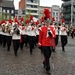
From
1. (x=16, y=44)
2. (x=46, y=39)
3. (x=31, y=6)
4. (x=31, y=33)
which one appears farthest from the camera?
(x=31, y=6)

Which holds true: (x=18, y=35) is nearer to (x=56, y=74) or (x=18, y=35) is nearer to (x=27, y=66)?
(x=27, y=66)

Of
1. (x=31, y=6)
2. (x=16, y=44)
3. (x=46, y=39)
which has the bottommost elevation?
(x=16, y=44)

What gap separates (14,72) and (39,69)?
111cm

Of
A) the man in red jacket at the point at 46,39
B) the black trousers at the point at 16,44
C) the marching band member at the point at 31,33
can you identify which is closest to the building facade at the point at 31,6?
the marching band member at the point at 31,33

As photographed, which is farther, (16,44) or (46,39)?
(16,44)

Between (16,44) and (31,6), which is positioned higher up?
(31,6)

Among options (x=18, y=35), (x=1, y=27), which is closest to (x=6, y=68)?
(x=18, y=35)

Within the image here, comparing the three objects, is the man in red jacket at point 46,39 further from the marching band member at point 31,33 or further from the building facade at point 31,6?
the building facade at point 31,6

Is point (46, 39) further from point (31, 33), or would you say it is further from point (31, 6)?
point (31, 6)

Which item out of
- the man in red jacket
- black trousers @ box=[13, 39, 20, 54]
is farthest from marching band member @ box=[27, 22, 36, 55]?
the man in red jacket

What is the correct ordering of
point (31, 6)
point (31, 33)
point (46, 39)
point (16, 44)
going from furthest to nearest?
point (31, 6)
point (31, 33)
point (16, 44)
point (46, 39)

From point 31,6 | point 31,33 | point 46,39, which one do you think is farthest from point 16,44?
point 31,6

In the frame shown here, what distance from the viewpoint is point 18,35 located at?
49.2ft

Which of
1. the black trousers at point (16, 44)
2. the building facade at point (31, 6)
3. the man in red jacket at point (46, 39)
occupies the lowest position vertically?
the black trousers at point (16, 44)
